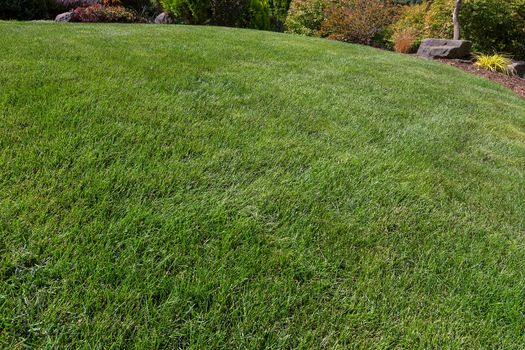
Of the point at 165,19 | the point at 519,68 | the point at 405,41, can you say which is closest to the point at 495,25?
the point at 519,68

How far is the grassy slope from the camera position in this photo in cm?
121

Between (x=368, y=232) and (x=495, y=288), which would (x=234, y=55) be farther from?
(x=495, y=288)

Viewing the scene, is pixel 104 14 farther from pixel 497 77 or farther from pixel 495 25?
pixel 495 25

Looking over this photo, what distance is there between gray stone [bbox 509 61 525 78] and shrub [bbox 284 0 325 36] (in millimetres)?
5874

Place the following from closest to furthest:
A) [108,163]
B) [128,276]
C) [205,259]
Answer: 1. [128,276]
2. [205,259]
3. [108,163]

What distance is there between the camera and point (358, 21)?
442 inches

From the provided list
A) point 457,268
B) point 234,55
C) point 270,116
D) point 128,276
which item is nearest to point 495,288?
point 457,268

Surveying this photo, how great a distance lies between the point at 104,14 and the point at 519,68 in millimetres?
11014

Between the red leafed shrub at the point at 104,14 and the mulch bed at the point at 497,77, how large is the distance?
872cm

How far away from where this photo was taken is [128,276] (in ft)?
4.22

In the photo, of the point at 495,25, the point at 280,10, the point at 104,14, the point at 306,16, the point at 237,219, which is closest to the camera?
the point at 237,219

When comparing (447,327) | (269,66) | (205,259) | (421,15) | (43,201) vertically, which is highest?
(421,15)

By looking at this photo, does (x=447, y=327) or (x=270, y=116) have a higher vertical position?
(x=270, y=116)

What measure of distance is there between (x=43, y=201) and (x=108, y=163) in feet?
1.36
